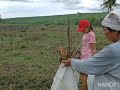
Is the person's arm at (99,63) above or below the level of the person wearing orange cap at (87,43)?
above

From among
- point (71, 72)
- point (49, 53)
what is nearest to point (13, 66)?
point (49, 53)

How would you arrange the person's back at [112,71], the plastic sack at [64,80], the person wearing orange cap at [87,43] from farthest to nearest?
the person wearing orange cap at [87,43], the plastic sack at [64,80], the person's back at [112,71]

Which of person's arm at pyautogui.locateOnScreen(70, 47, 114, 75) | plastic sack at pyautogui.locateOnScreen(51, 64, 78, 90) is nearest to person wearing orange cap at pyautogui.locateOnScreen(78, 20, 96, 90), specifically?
plastic sack at pyautogui.locateOnScreen(51, 64, 78, 90)

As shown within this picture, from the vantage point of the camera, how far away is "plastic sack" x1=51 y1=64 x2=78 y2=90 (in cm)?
349

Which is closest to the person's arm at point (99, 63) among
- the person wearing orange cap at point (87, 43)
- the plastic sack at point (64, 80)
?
the plastic sack at point (64, 80)

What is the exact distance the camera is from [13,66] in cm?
963

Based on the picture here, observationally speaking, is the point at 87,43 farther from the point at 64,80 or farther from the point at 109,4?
the point at 109,4

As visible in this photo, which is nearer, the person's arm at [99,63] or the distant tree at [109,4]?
the person's arm at [99,63]

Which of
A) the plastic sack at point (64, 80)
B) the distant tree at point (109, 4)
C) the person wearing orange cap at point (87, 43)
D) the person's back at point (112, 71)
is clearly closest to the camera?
the person's back at point (112, 71)

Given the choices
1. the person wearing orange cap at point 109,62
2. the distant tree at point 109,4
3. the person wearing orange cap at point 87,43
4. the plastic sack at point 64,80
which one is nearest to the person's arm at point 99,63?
the person wearing orange cap at point 109,62

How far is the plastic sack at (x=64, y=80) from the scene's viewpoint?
3486 millimetres

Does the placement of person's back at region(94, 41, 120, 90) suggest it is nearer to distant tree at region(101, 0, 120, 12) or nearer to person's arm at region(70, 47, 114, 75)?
person's arm at region(70, 47, 114, 75)

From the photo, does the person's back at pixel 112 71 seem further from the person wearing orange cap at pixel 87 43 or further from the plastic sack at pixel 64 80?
the person wearing orange cap at pixel 87 43

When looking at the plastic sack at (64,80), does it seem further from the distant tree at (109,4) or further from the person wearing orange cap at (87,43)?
the distant tree at (109,4)
